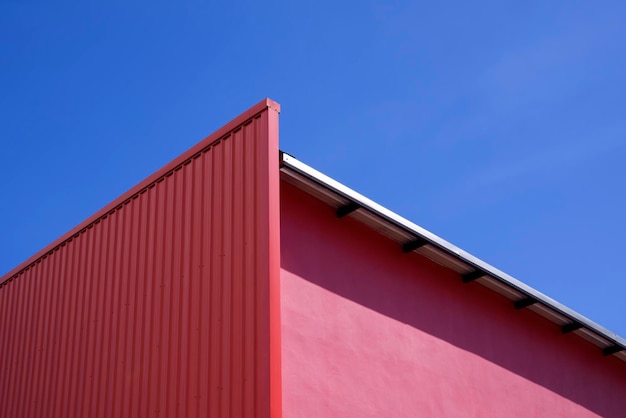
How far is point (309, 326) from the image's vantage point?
9.55 metres

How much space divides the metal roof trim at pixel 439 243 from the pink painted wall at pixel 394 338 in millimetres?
453

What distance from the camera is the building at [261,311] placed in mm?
8289


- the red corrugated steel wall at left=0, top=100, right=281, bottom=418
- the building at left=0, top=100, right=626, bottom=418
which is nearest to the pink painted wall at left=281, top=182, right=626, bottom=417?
the building at left=0, top=100, right=626, bottom=418

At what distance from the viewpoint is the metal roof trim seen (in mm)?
9655

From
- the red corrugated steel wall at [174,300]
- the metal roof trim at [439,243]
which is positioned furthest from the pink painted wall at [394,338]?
the red corrugated steel wall at [174,300]

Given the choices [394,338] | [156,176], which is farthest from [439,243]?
[156,176]

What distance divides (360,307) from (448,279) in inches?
81.8

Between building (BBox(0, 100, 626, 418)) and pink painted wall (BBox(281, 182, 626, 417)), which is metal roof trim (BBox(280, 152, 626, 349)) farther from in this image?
pink painted wall (BBox(281, 182, 626, 417))

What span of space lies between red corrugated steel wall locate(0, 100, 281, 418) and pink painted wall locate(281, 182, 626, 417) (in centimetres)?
110

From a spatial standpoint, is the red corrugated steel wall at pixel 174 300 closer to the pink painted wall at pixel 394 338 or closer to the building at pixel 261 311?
the building at pixel 261 311

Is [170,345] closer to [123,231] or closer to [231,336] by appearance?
[231,336]

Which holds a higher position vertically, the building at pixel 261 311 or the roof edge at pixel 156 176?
the roof edge at pixel 156 176

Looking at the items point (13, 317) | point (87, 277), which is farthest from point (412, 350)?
point (13, 317)

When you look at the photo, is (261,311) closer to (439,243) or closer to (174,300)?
(174,300)
